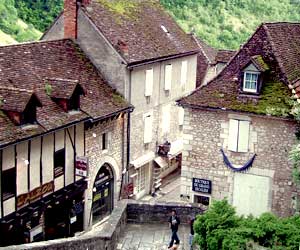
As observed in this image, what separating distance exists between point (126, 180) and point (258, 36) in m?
9.66

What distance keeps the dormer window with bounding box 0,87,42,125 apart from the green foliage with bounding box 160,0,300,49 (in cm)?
3848

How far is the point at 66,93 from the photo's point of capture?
25.5 metres

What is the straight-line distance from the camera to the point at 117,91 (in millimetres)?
30281

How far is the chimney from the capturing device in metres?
30.2

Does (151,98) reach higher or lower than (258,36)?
lower

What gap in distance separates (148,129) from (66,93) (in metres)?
8.18

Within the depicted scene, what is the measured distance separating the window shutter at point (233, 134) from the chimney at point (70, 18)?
9.41 metres

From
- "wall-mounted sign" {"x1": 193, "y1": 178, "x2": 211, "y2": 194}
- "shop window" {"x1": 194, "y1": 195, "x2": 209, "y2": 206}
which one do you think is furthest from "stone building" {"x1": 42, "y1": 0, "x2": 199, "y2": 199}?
"wall-mounted sign" {"x1": 193, "y1": 178, "x2": 211, "y2": 194}

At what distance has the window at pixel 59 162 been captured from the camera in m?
25.0

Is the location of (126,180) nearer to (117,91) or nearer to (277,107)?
(117,91)

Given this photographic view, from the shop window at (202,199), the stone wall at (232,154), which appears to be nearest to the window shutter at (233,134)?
the stone wall at (232,154)

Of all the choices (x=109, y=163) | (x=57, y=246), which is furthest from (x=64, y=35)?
(x=57, y=246)

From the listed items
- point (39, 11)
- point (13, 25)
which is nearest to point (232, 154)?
point (13, 25)

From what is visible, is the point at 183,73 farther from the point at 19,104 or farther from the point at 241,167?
the point at 19,104
